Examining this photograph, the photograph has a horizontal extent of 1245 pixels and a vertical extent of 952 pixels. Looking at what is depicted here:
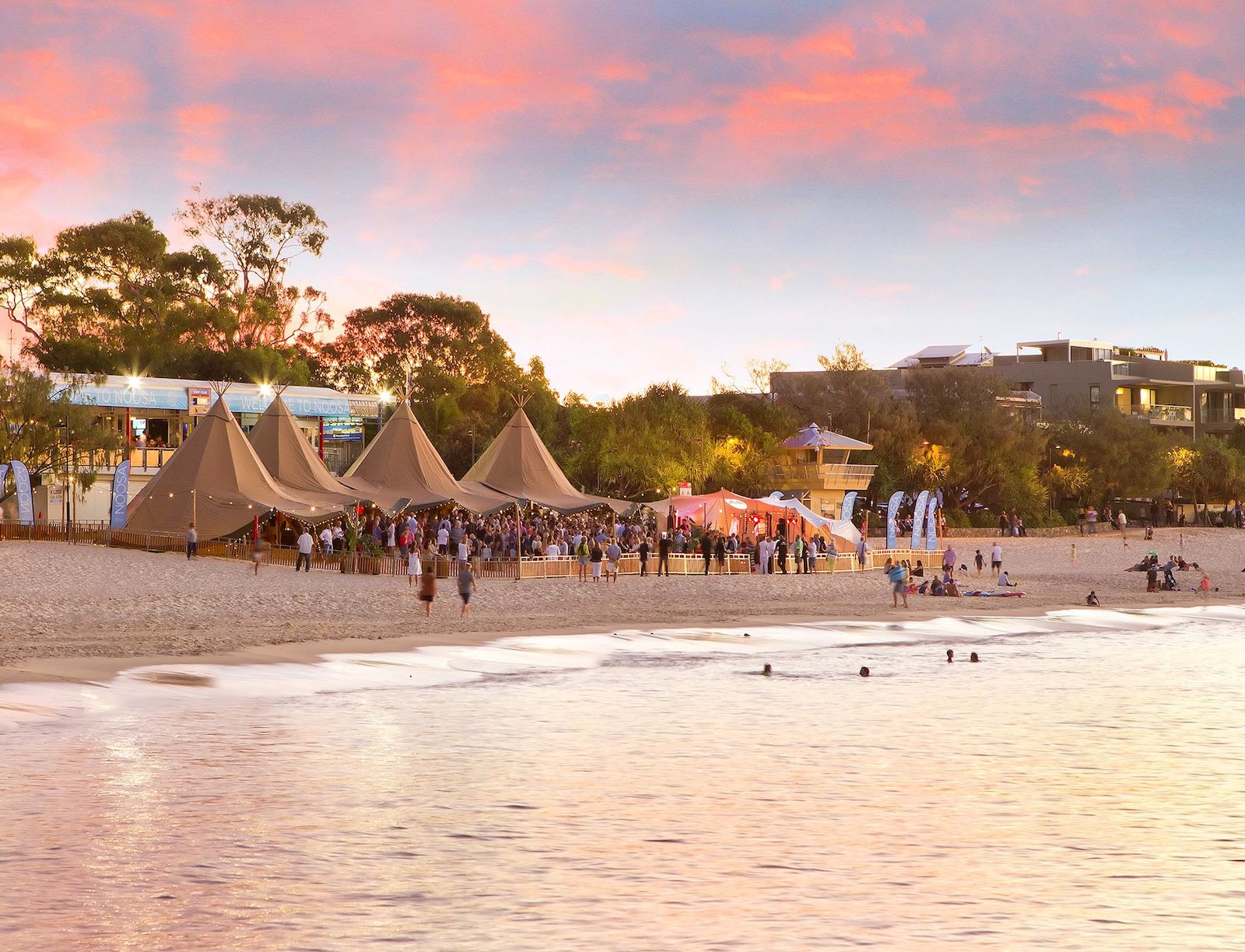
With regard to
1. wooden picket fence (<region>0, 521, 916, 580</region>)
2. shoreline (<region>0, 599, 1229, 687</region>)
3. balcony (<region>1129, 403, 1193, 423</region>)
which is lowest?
shoreline (<region>0, 599, 1229, 687</region>)

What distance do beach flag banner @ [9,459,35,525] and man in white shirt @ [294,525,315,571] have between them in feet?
24.2

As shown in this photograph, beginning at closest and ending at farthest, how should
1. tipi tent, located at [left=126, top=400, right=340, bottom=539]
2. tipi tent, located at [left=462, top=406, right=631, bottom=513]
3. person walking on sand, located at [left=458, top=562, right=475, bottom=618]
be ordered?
person walking on sand, located at [left=458, top=562, right=475, bottom=618] → tipi tent, located at [left=126, top=400, right=340, bottom=539] → tipi tent, located at [left=462, top=406, right=631, bottom=513]

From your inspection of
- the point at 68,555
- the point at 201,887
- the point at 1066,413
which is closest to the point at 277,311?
the point at 68,555

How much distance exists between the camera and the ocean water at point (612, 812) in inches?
302

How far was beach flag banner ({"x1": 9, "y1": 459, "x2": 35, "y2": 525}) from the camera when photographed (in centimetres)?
3306

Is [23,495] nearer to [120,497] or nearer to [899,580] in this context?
[120,497]

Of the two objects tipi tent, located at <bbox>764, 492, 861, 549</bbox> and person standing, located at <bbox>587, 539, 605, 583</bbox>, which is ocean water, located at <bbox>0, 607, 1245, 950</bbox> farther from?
tipi tent, located at <bbox>764, 492, 861, 549</bbox>

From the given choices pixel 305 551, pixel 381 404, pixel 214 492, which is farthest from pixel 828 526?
pixel 381 404

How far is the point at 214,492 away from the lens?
114 feet

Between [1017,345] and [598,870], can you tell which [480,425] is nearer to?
[1017,345]

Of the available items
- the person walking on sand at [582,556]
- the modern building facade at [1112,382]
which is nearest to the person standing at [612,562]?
the person walking on sand at [582,556]

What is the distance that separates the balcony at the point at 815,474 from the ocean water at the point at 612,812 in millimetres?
36230

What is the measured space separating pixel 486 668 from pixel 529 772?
25.9 feet

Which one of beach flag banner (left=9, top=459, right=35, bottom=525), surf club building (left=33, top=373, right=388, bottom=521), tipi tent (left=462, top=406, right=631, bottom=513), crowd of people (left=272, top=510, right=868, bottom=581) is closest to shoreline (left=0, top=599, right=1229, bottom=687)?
crowd of people (left=272, top=510, right=868, bottom=581)
